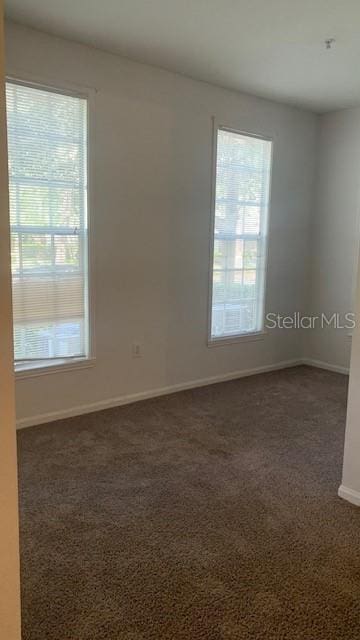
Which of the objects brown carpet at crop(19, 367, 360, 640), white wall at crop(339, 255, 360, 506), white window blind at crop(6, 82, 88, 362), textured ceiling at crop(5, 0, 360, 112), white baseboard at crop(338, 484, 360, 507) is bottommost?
brown carpet at crop(19, 367, 360, 640)

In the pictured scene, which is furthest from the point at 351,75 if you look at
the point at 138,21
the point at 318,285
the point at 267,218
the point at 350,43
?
the point at 318,285

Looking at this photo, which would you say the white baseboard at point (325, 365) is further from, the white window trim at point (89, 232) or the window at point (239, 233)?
the white window trim at point (89, 232)

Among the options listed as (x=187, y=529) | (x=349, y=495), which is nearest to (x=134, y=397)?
(x=187, y=529)

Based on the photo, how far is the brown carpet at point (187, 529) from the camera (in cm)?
167

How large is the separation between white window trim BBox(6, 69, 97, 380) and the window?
1.23 meters

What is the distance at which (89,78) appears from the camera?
10.9 feet

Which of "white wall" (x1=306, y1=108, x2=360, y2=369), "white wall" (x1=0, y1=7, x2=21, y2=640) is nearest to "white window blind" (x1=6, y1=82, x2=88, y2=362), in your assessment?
"white wall" (x1=0, y1=7, x2=21, y2=640)

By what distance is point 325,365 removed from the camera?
5168 mm

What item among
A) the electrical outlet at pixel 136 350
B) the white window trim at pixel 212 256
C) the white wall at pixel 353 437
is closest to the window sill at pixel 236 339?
the white window trim at pixel 212 256

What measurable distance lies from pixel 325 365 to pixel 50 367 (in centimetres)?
309

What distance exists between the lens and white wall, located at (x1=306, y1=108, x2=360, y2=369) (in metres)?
4.73

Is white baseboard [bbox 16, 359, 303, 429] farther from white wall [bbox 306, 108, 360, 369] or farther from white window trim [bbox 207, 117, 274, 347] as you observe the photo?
white wall [bbox 306, 108, 360, 369]

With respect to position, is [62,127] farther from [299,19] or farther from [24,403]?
[24,403]

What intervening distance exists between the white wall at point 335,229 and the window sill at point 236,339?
31.9 inches
